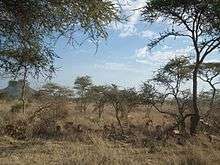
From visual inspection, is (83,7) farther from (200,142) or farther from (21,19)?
(200,142)

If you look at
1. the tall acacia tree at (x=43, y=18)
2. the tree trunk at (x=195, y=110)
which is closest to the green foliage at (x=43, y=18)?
the tall acacia tree at (x=43, y=18)

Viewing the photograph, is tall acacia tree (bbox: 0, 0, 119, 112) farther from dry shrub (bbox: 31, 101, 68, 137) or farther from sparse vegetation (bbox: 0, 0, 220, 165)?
dry shrub (bbox: 31, 101, 68, 137)

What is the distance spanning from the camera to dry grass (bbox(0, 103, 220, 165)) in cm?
1139

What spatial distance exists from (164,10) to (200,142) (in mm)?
4874

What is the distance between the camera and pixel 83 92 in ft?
152

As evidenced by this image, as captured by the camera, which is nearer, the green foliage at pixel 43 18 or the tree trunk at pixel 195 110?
the green foliage at pixel 43 18

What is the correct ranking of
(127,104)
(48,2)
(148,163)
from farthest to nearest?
(127,104), (148,163), (48,2)

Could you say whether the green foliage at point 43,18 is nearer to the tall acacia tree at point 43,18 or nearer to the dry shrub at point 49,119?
the tall acacia tree at point 43,18

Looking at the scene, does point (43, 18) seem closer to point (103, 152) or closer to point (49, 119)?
point (103, 152)

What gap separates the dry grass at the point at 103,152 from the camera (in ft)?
37.4

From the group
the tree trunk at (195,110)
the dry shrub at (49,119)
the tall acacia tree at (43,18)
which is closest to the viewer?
the tall acacia tree at (43,18)

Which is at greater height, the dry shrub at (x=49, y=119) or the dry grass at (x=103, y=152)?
the dry shrub at (x=49, y=119)

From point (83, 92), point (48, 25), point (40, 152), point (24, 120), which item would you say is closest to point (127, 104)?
point (24, 120)

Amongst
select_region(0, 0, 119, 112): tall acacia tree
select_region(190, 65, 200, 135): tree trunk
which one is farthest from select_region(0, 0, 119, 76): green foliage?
select_region(190, 65, 200, 135): tree trunk
